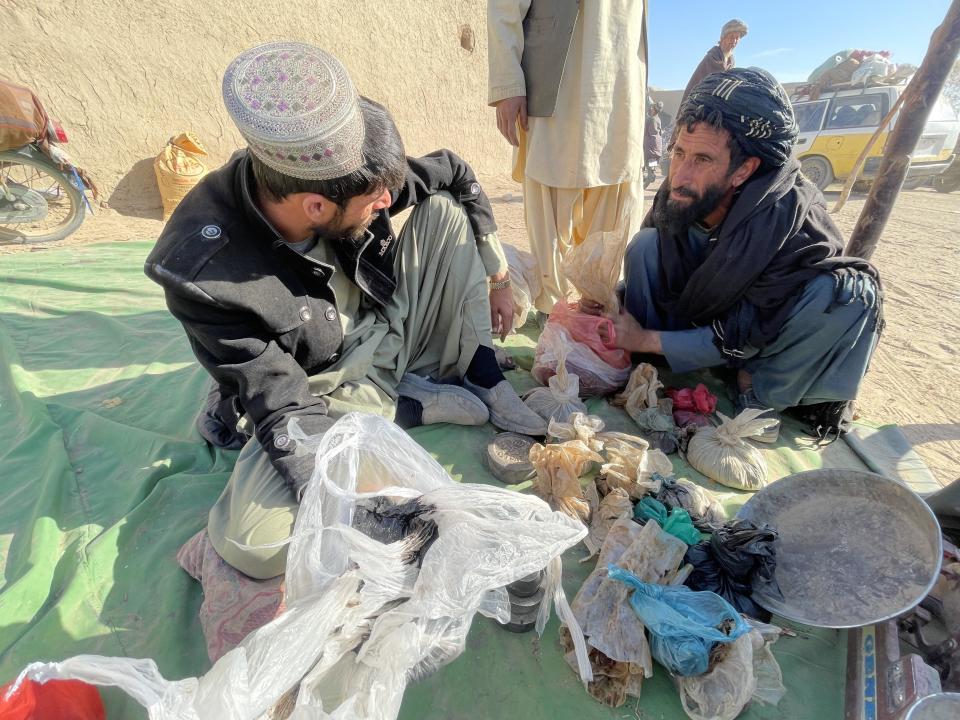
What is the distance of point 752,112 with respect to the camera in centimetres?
192

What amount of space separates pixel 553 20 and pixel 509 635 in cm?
271

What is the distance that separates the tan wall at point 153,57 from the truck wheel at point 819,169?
7.77 m

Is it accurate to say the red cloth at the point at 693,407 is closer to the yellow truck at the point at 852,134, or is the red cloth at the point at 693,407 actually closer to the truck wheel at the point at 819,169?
the yellow truck at the point at 852,134

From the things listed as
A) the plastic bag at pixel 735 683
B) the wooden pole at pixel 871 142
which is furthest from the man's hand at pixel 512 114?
the plastic bag at pixel 735 683

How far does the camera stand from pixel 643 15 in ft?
8.65

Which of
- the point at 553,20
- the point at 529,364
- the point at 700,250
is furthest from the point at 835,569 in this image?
the point at 553,20

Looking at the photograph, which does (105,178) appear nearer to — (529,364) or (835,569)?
(529,364)

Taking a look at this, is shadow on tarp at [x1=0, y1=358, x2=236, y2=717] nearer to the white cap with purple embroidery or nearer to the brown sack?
the white cap with purple embroidery

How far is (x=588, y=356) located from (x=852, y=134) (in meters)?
10.3

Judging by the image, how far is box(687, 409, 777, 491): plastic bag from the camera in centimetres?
181

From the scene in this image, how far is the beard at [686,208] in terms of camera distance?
208 centimetres

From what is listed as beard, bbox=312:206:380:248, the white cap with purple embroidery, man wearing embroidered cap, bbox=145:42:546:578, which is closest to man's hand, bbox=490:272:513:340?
man wearing embroidered cap, bbox=145:42:546:578

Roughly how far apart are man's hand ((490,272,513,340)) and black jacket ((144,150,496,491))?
34.4 inches

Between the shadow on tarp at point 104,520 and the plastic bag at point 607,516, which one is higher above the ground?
the plastic bag at point 607,516
